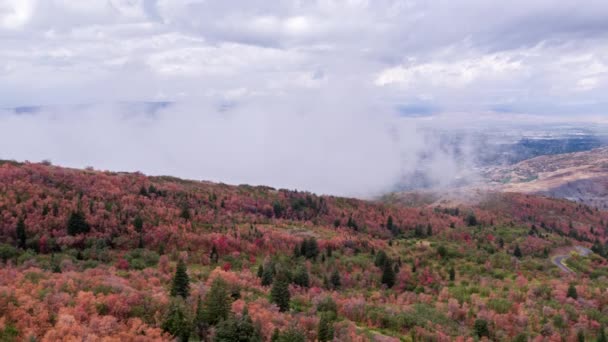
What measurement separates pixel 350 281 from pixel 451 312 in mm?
21633

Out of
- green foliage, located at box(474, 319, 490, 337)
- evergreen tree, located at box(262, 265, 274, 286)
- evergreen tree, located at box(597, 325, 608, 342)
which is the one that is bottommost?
evergreen tree, located at box(597, 325, 608, 342)

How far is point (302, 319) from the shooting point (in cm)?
4122

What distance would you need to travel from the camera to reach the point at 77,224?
245 feet

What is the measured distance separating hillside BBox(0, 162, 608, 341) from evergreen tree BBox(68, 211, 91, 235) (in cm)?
24

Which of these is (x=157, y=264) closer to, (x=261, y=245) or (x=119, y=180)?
(x=261, y=245)

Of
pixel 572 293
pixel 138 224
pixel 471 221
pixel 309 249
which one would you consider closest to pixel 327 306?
pixel 309 249

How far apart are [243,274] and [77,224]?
1299 inches

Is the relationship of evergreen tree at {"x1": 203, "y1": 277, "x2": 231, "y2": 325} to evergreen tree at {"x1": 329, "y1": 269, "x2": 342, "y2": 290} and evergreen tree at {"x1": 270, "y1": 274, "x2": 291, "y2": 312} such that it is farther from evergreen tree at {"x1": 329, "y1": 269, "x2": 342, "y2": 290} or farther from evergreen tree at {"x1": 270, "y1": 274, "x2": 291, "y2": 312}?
evergreen tree at {"x1": 329, "y1": 269, "x2": 342, "y2": 290}

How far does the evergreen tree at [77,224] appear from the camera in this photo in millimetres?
73812

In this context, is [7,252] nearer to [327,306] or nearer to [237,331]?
[237,331]

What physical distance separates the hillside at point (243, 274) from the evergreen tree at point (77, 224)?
24cm

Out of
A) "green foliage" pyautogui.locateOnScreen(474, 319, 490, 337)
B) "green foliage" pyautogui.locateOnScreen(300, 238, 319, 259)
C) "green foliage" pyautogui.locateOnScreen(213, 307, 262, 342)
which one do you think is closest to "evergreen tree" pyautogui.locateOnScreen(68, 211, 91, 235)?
"green foliage" pyautogui.locateOnScreen(300, 238, 319, 259)

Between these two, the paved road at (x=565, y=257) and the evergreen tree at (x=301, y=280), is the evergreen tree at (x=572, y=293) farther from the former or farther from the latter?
the evergreen tree at (x=301, y=280)

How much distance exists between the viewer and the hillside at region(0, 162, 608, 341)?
35.2m
